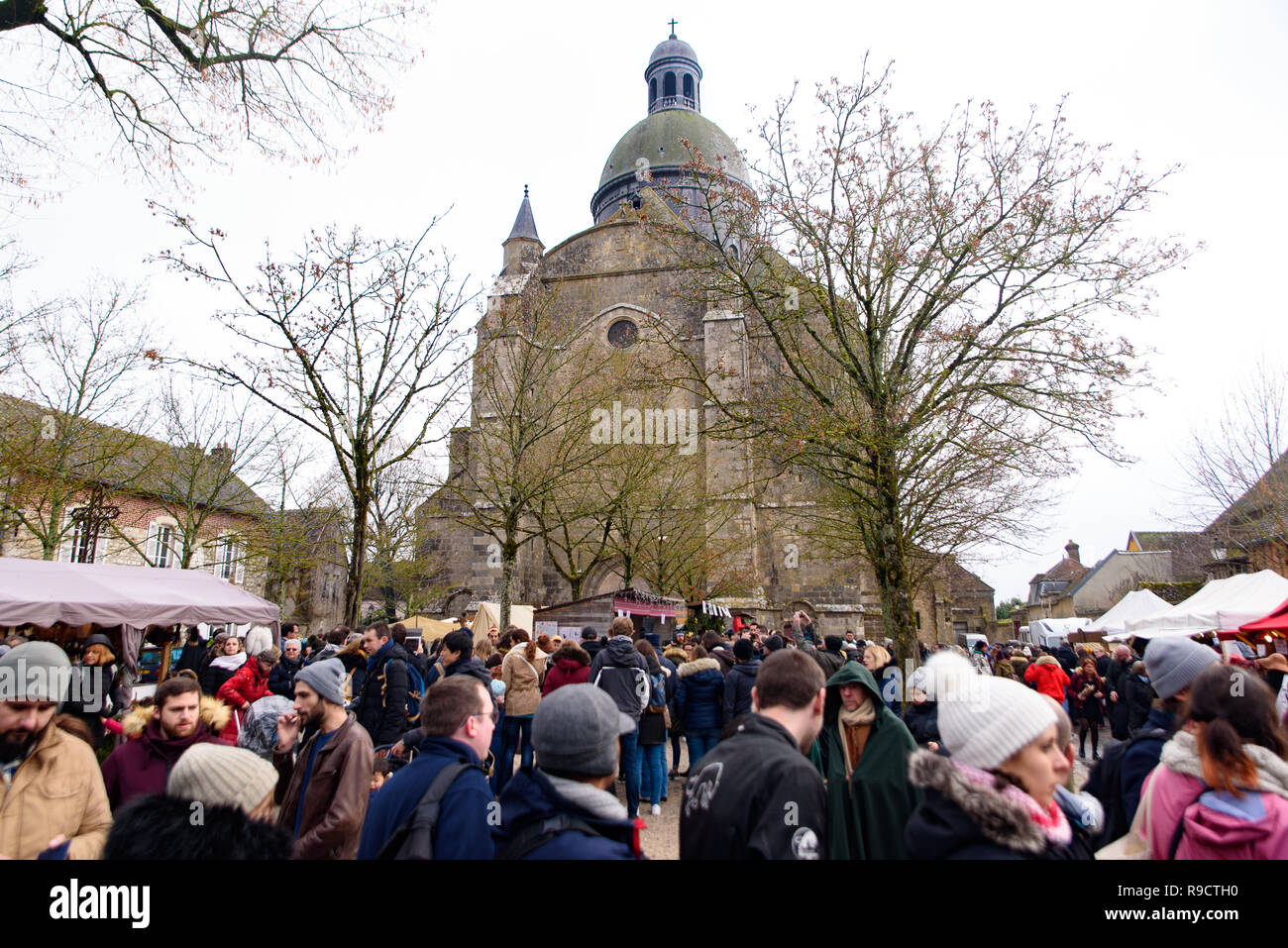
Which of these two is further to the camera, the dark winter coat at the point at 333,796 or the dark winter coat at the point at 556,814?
the dark winter coat at the point at 333,796

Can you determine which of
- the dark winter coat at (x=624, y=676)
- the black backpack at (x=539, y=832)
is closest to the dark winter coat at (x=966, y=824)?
the black backpack at (x=539, y=832)

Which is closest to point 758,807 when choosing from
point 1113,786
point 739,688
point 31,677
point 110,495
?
point 1113,786

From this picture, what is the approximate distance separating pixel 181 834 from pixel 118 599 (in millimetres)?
10143

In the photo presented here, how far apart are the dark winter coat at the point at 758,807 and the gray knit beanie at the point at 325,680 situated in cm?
191

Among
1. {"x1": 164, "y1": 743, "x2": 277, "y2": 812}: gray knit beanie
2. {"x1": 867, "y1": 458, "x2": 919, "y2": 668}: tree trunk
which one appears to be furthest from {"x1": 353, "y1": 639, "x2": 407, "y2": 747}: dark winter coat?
{"x1": 867, "y1": 458, "x2": 919, "y2": 668}: tree trunk

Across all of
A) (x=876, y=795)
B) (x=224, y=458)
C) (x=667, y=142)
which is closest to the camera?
(x=876, y=795)

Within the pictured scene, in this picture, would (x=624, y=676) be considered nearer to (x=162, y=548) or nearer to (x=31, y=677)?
(x=31, y=677)

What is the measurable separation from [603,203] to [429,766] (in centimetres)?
3633

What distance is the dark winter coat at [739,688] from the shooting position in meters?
6.95

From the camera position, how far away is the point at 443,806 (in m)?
2.25

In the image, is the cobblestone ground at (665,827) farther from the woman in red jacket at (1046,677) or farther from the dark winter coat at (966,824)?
the dark winter coat at (966,824)

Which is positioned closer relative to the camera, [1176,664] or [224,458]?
[1176,664]
